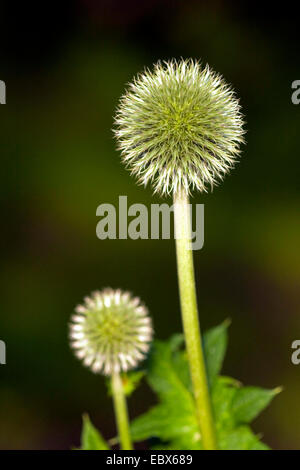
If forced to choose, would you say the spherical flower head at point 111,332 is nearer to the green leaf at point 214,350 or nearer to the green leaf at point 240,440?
the green leaf at point 214,350

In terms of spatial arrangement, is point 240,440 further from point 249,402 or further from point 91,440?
point 91,440

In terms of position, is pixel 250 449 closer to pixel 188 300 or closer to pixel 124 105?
pixel 188 300

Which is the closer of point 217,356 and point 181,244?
point 181,244

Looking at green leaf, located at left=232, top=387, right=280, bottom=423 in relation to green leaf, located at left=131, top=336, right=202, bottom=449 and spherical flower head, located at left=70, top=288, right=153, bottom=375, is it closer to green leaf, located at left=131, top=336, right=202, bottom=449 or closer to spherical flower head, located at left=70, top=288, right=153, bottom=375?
green leaf, located at left=131, top=336, right=202, bottom=449

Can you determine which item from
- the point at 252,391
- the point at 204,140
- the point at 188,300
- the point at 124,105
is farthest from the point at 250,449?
the point at 124,105

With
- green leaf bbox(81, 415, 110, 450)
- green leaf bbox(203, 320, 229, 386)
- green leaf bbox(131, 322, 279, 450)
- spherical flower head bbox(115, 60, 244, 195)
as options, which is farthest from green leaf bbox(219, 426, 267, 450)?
spherical flower head bbox(115, 60, 244, 195)
